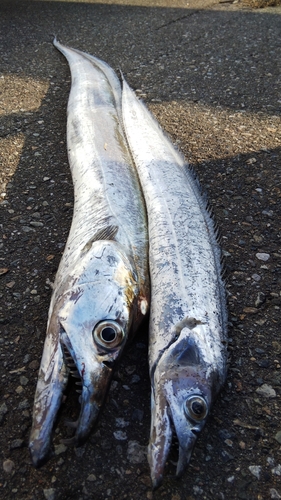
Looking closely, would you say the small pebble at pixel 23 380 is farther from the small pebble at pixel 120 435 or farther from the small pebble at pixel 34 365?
the small pebble at pixel 120 435

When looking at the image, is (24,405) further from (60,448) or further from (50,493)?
(50,493)

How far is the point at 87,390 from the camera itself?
5.98 feet

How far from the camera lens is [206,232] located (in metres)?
2.66

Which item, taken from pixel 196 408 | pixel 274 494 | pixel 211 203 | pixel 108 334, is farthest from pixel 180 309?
pixel 211 203

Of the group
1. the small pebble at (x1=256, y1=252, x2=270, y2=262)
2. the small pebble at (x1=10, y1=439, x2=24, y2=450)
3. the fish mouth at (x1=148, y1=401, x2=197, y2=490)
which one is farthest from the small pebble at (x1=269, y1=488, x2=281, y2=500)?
the small pebble at (x1=256, y1=252, x2=270, y2=262)

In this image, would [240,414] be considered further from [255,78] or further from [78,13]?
[78,13]

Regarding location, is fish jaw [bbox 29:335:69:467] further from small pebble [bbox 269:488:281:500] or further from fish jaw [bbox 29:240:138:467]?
small pebble [bbox 269:488:281:500]

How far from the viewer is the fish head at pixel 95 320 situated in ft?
5.99

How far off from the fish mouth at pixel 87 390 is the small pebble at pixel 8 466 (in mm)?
222

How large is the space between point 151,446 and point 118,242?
3.57 feet

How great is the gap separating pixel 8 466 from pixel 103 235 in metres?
1.22

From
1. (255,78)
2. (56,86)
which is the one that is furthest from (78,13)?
(255,78)

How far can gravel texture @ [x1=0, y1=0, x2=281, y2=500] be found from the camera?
1805 millimetres

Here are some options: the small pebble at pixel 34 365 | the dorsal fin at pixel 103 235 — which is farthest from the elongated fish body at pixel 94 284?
the small pebble at pixel 34 365
